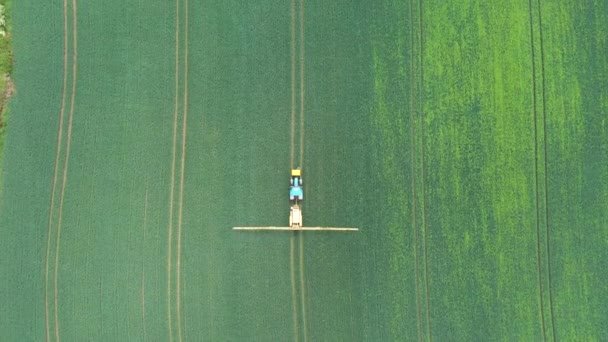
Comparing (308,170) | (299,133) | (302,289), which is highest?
(299,133)

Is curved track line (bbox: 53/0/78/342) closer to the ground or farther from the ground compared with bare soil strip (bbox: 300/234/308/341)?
farther from the ground

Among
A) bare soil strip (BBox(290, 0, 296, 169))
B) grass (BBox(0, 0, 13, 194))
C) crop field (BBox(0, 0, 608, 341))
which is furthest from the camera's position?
bare soil strip (BBox(290, 0, 296, 169))

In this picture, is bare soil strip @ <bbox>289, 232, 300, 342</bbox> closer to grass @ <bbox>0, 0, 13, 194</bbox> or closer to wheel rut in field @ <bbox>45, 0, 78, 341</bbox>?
wheel rut in field @ <bbox>45, 0, 78, 341</bbox>

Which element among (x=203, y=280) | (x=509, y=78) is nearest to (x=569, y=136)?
(x=509, y=78)

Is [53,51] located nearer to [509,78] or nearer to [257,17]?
[257,17]

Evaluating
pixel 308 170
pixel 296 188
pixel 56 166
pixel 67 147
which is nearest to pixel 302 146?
pixel 308 170

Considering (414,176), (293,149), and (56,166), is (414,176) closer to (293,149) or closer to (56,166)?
(293,149)

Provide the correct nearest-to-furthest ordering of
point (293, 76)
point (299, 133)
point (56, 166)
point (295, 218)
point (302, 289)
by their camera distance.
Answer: point (295, 218) → point (302, 289) → point (56, 166) → point (299, 133) → point (293, 76)

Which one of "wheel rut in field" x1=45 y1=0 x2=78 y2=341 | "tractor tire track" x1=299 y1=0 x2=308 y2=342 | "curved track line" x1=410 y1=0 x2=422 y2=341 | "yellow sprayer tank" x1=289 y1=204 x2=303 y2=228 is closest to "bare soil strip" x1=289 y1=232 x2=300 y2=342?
"tractor tire track" x1=299 y1=0 x2=308 y2=342

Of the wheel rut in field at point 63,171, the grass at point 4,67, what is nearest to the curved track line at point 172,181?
the wheel rut in field at point 63,171
